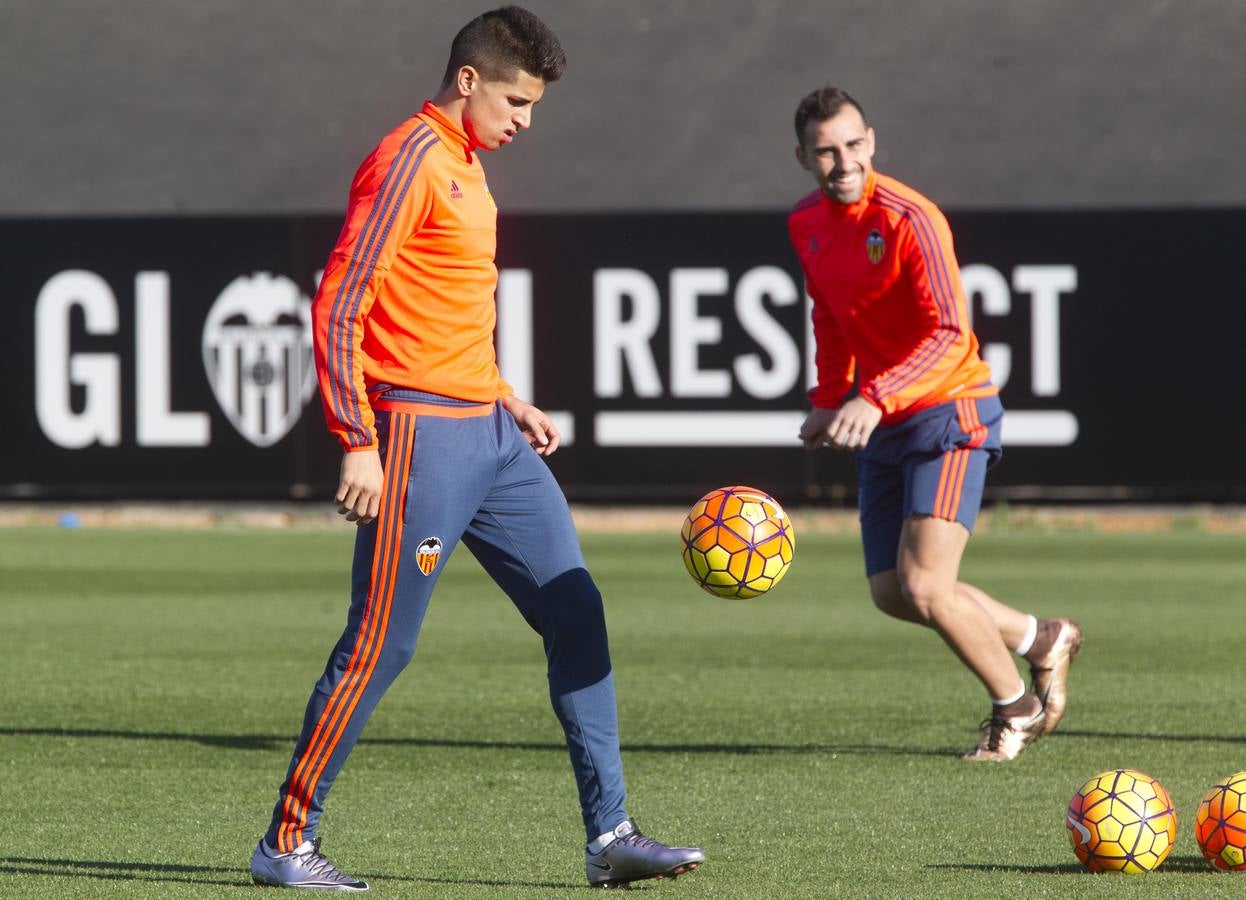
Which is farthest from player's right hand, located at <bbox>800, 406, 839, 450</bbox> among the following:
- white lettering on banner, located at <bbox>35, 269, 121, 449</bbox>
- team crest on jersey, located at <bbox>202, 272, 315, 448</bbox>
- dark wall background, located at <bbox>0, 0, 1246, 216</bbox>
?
dark wall background, located at <bbox>0, 0, 1246, 216</bbox>

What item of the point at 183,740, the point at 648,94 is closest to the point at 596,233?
the point at 648,94

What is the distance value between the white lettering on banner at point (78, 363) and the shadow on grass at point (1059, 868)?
17.2m

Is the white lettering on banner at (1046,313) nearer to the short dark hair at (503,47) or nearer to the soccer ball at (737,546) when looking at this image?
the soccer ball at (737,546)

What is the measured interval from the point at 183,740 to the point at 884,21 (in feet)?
58.2

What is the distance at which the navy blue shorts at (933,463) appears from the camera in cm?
799

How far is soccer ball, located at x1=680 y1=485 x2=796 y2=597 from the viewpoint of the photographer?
7004 millimetres

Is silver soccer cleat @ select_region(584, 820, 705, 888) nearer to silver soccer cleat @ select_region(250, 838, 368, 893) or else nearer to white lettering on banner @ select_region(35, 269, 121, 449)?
silver soccer cleat @ select_region(250, 838, 368, 893)

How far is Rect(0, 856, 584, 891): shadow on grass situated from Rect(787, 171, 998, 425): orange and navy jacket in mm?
2564

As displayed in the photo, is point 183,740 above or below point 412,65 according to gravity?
below

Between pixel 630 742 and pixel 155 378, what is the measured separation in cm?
1452

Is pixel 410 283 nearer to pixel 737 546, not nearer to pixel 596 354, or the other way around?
pixel 737 546

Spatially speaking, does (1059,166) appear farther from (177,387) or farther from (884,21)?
(177,387)

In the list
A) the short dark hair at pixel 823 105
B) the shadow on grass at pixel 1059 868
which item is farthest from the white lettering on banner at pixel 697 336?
the shadow on grass at pixel 1059 868

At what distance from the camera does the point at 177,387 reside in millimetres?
22094
